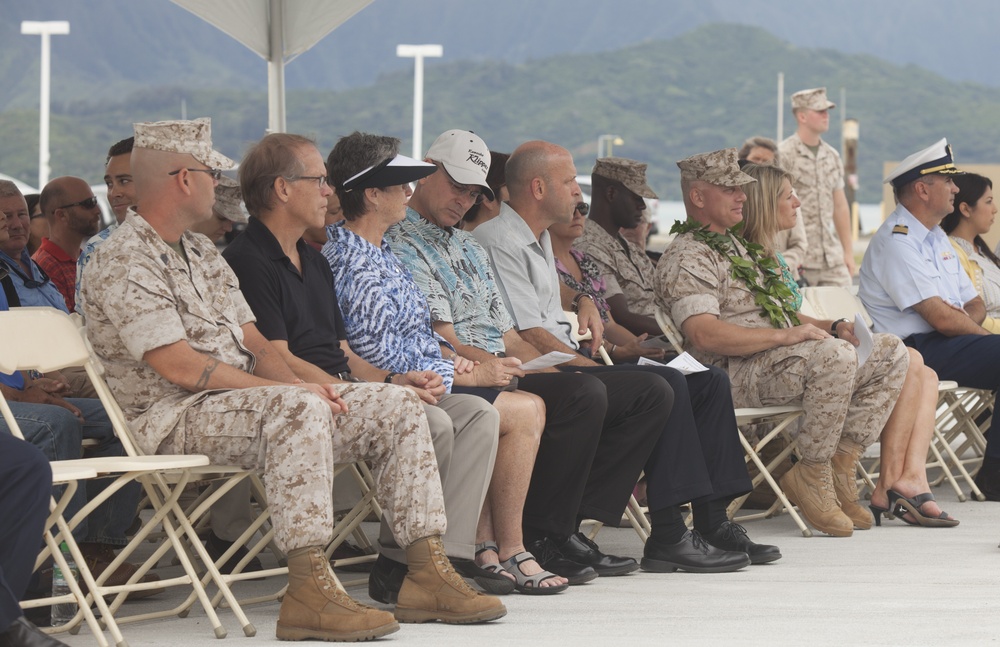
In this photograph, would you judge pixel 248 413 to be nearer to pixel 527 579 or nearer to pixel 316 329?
pixel 316 329

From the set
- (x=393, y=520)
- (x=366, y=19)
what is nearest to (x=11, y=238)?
(x=393, y=520)

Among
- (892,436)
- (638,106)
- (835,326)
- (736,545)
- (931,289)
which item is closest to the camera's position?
(736,545)

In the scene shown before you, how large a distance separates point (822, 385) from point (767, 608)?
1599 mm

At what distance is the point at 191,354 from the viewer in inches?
153

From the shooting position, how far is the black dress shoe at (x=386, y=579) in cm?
423

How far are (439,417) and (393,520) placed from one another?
1.34 feet

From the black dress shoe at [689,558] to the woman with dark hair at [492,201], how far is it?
57.4 inches

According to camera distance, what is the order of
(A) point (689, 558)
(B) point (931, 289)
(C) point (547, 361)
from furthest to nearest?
(B) point (931, 289) < (A) point (689, 558) < (C) point (547, 361)

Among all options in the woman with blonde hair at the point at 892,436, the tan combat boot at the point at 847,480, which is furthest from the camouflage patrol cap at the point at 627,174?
the tan combat boot at the point at 847,480

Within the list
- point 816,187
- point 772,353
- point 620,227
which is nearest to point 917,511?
→ point 772,353

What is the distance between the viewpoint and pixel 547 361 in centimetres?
461

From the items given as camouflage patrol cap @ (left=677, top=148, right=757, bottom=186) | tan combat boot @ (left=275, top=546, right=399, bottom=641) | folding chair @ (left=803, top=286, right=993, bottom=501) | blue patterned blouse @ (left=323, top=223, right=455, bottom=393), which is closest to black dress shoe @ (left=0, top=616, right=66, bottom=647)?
tan combat boot @ (left=275, top=546, right=399, bottom=641)

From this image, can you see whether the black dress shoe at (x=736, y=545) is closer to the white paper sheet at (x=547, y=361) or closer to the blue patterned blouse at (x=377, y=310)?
the white paper sheet at (x=547, y=361)

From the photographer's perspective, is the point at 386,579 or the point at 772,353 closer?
the point at 386,579
